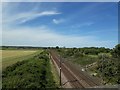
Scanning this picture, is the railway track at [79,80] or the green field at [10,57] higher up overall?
the green field at [10,57]

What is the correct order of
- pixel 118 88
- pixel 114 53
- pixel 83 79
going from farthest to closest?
pixel 114 53
pixel 83 79
pixel 118 88

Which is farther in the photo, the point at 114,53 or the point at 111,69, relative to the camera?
the point at 114,53

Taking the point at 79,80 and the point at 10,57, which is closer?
the point at 79,80

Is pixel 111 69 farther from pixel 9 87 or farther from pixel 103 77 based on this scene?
pixel 9 87

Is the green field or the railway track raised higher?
the green field

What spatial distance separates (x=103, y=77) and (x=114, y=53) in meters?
31.0

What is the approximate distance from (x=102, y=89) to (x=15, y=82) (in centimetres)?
1577

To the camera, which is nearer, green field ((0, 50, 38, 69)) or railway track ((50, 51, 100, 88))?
railway track ((50, 51, 100, 88))

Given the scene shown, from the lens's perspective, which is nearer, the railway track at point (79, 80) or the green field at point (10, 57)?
the railway track at point (79, 80)

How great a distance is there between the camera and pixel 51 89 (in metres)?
33.2

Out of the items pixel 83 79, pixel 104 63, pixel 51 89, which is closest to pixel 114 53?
pixel 104 63

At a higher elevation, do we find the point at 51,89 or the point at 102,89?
the point at 102,89

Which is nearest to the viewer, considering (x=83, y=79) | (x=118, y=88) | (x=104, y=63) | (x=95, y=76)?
(x=118, y=88)

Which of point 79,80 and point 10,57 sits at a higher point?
point 10,57
